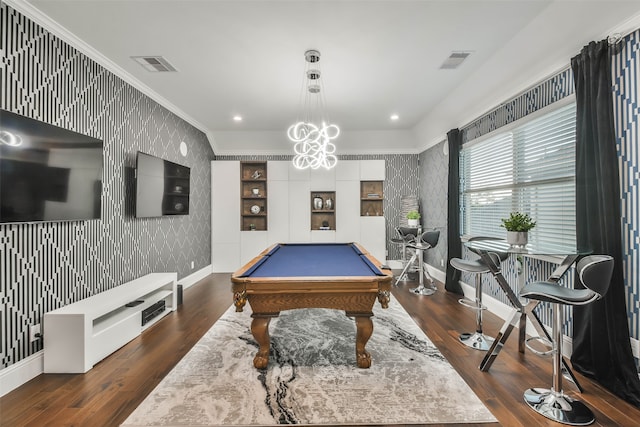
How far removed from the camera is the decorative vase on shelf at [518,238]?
222cm

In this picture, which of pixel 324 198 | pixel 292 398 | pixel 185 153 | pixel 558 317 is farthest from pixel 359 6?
pixel 324 198

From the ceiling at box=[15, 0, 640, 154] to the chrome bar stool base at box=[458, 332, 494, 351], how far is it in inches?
98.8

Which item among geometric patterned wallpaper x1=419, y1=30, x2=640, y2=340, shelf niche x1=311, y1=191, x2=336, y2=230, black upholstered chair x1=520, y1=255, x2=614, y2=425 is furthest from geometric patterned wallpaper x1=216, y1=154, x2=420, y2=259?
black upholstered chair x1=520, y1=255, x2=614, y2=425

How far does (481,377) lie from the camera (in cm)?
226

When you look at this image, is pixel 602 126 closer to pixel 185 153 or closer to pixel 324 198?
pixel 324 198

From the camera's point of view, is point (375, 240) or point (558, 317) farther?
point (375, 240)

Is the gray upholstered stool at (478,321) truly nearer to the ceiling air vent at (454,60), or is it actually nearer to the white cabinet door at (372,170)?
the ceiling air vent at (454,60)

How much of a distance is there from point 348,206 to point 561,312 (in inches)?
174

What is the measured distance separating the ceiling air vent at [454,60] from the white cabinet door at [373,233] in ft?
10.8

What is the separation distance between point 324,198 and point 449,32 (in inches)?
159

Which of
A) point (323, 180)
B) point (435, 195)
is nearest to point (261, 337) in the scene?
point (323, 180)

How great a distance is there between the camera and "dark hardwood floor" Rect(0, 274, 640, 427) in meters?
1.83

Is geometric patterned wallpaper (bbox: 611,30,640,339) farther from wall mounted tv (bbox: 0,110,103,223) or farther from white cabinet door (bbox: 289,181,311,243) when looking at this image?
white cabinet door (bbox: 289,181,311,243)

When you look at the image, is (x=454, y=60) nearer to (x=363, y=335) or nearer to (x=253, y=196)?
(x=363, y=335)
